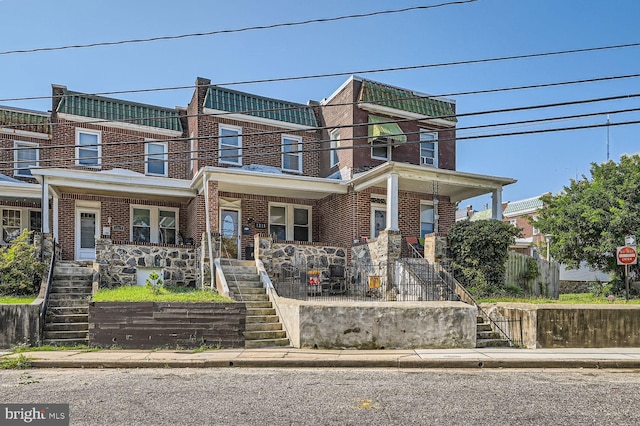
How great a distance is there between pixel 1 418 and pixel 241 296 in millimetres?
7467

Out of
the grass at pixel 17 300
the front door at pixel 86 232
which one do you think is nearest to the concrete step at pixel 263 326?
the grass at pixel 17 300

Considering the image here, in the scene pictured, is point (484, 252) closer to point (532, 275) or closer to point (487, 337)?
point (532, 275)

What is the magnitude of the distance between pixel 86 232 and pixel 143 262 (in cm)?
439

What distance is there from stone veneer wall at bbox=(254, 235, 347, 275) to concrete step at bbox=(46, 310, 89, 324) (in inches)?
210

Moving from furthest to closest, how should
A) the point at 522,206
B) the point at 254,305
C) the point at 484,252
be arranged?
1. the point at 522,206
2. the point at 484,252
3. the point at 254,305

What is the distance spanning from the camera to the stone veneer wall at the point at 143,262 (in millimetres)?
15797

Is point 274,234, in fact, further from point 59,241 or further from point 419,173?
point 59,241

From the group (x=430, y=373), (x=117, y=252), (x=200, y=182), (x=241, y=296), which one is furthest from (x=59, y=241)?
(x=430, y=373)

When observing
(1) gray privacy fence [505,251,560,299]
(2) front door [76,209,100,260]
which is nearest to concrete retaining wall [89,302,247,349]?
(2) front door [76,209,100,260]

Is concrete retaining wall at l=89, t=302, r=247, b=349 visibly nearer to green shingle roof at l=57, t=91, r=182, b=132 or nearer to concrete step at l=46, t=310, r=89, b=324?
concrete step at l=46, t=310, r=89, b=324

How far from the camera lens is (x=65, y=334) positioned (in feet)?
37.9

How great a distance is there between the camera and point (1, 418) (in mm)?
5734

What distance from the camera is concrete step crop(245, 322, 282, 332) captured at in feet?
38.3

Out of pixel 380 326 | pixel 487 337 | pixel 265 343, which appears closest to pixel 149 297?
pixel 265 343
